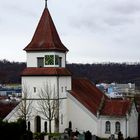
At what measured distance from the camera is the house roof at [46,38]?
2131 inches

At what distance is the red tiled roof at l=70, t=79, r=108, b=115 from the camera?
55.5 metres

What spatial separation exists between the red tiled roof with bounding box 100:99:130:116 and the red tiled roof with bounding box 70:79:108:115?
105 centimetres

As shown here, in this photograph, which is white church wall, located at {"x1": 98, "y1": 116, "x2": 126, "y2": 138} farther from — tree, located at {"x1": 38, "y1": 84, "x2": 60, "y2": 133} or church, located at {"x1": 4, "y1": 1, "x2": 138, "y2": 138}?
tree, located at {"x1": 38, "y1": 84, "x2": 60, "y2": 133}

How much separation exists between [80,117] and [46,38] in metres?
8.95

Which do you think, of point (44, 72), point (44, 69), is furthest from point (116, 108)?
point (44, 69)

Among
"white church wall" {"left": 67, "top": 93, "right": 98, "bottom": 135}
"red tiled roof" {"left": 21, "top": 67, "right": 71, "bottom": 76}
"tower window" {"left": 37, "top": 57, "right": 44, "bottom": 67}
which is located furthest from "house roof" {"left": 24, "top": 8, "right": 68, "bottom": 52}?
"white church wall" {"left": 67, "top": 93, "right": 98, "bottom": 135}

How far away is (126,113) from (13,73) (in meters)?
137

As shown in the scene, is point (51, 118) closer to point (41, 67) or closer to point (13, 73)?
point (41, 67)

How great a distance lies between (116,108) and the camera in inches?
2174

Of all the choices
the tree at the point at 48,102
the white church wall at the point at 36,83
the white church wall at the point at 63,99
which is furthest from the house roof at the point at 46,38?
the tree at the point at 48,102

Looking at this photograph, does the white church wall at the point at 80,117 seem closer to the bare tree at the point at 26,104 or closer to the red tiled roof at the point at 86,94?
the red tiled roof at the point at 86,94

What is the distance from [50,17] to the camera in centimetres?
5556

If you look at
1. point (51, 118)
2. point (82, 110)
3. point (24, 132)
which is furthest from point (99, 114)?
point (24, 132)

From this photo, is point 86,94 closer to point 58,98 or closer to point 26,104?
point 58,98
